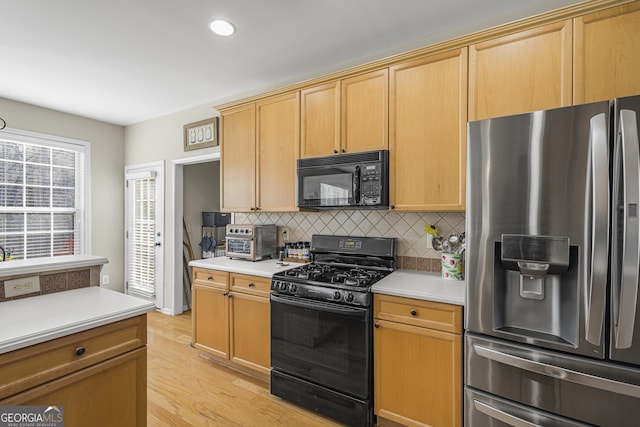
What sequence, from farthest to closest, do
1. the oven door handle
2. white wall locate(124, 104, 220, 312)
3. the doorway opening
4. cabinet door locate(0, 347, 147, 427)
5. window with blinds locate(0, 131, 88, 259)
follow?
the doorway opening, white wall locate(124, 104, 220, 312), window with blinds locate(0, 131, 88, 259), the oven door handle, cabinet door locate(0, 347, 147, 427)

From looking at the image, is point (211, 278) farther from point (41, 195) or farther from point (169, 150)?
point (41, 195)

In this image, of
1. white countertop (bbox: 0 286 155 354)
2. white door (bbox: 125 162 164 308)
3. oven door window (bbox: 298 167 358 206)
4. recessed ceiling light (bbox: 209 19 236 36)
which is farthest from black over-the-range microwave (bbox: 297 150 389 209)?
white door (bbox: 125 162 164 308)

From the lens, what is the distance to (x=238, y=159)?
3.04 meters

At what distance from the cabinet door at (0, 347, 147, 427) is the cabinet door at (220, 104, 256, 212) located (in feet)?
5.58

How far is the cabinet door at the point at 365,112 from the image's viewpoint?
7.39 feet

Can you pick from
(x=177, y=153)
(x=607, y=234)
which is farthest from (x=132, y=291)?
(x=607, y=234)

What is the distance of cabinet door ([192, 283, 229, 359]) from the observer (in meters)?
2.68

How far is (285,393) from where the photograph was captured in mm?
2244

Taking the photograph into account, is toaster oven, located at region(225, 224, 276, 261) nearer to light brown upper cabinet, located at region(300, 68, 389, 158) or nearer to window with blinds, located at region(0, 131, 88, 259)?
light brown upper cabinet, located at region(300, 68, 389, 158)

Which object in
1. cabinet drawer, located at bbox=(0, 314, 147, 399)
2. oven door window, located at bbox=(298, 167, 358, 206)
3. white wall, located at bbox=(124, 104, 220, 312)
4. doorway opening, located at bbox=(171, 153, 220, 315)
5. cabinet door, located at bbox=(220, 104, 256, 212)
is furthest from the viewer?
doorway opening, located at bbox=(171, 153, 220, 315)

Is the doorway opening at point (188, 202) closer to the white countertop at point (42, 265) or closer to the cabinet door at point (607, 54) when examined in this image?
the white countertop at point (42, 265)

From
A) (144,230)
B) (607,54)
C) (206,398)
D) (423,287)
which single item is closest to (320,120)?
(423,287)

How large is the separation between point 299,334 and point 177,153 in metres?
3.11

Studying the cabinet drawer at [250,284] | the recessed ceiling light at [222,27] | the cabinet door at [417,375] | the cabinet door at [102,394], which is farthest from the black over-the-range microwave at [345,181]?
the cabinet door at [102,394]
